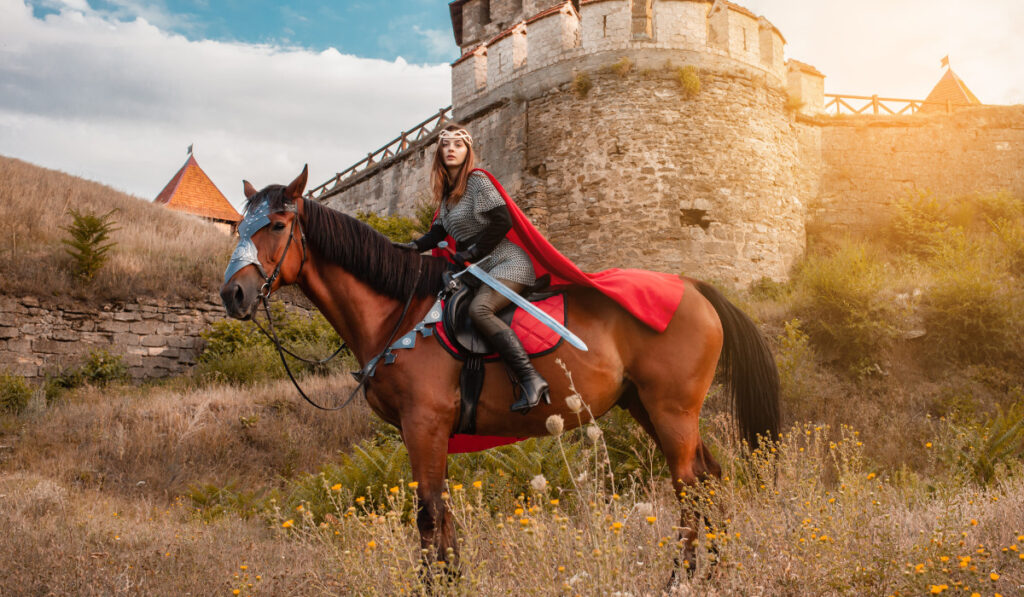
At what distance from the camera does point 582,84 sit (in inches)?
563

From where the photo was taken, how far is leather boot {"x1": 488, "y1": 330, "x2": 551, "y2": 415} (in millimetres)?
3398

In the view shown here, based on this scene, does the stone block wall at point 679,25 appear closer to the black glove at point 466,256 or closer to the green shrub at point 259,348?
the green shrub at point 259,348

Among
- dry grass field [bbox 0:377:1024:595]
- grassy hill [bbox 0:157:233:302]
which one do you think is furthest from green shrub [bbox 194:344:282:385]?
dry grass field [bbox 0:377:1024:595]

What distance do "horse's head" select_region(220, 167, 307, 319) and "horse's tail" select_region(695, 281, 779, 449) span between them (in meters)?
2.69

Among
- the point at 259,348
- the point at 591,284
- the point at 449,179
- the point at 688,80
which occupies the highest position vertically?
the point at 688,80

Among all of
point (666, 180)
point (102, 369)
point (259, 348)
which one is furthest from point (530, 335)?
point (666, 180)

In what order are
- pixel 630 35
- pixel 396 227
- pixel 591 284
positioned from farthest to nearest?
pixel 396 227
pixel 630 35
pixel 591 284

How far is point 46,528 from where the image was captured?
4.43 meters

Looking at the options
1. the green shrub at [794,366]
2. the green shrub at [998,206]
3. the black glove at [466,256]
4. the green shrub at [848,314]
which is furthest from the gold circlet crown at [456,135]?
the green shrub at [998,206]

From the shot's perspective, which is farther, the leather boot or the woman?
the woman

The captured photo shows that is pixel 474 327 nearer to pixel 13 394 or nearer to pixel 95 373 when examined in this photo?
pixel 13 394

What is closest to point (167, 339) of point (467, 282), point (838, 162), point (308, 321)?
point (308, 321)

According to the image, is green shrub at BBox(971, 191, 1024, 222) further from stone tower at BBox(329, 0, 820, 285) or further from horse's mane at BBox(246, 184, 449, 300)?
horse's mane at BBox(246, 184, 449, 300)

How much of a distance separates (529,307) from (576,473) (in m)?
2.30
